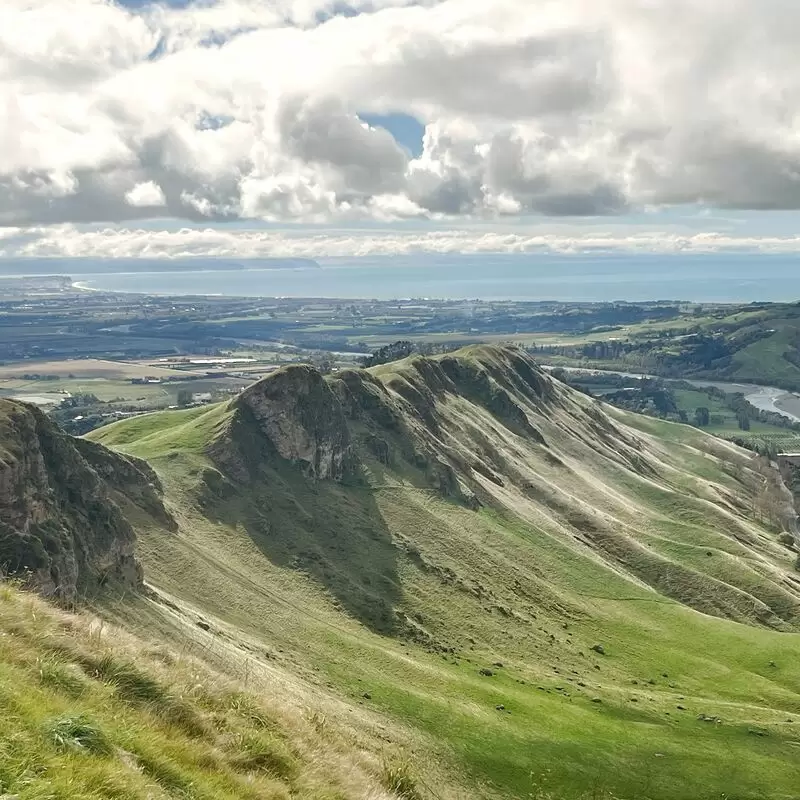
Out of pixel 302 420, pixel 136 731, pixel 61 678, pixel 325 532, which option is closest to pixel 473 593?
pixel 325 532

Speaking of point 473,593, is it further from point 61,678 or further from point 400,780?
point 61,678

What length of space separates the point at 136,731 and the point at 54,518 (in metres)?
65.1

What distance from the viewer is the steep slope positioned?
2763 inches

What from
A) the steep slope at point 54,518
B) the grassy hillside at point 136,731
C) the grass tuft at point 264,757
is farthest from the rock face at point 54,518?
the grass tuft at point 264,757

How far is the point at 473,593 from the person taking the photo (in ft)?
382

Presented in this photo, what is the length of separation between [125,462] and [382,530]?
44.5m

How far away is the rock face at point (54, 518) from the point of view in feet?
230

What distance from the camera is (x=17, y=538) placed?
70.6 m

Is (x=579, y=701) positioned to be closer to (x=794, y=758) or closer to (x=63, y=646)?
(x=794, y=758)

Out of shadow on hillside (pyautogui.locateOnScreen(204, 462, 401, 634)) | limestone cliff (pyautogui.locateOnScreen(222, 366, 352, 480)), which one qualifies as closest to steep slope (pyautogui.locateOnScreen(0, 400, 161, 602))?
shadow on hillside (pyautogui.locateOnScreen(204, 462, 401, 634))

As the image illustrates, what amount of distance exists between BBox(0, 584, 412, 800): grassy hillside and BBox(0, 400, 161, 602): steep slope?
42.4m

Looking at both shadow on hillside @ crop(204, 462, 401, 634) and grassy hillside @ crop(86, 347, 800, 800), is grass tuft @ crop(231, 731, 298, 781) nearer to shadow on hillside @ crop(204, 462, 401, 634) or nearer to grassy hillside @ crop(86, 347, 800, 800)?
grassy hillside @ crop(86, 347, 800, 800)

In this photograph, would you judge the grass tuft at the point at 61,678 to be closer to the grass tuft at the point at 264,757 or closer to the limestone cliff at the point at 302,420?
the grass tuft at the point at 264,757

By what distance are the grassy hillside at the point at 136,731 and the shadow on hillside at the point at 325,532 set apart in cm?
7531
